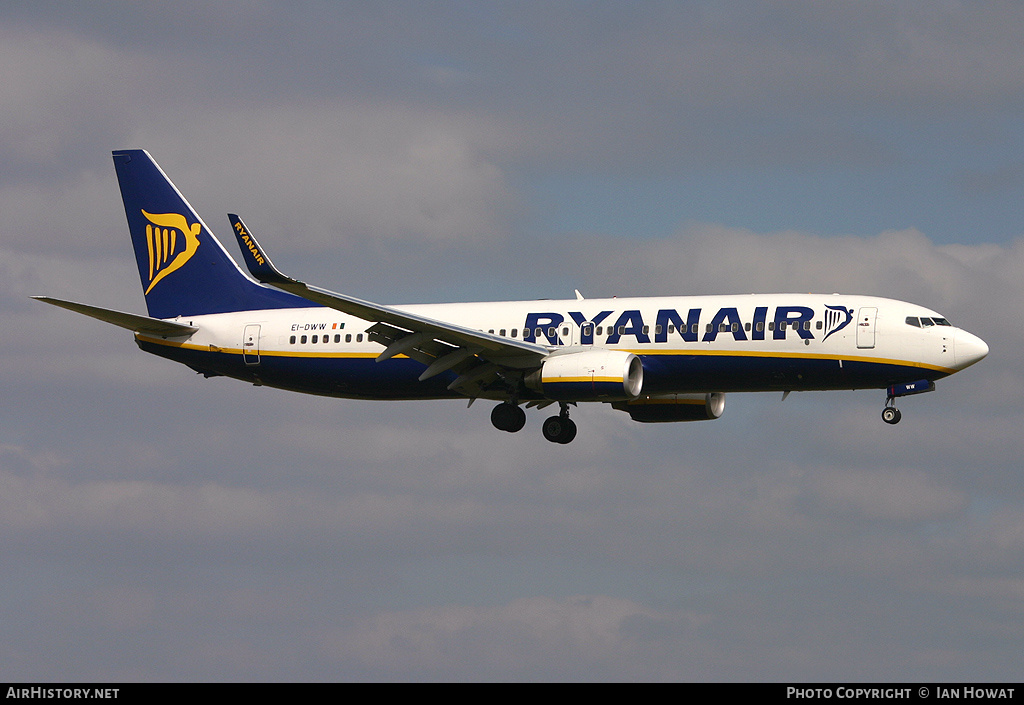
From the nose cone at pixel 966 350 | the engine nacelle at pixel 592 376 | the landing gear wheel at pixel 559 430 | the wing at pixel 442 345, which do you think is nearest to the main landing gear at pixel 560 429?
the landing gear wheel at pixel 559 430

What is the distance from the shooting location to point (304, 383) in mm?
55219

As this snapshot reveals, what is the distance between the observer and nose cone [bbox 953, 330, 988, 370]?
4750 centimetres

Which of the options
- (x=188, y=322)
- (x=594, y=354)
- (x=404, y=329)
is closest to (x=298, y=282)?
(x=404, y=329)

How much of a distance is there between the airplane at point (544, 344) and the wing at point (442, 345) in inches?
2.8

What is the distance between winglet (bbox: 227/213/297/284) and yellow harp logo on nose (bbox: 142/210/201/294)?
11.9 m

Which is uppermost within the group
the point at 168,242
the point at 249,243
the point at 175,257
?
the point at 168,242

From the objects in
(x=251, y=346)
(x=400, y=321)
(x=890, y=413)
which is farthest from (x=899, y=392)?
(x=251, y=346)

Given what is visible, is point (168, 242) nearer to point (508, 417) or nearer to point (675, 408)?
point (508, 417)

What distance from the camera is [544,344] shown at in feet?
168

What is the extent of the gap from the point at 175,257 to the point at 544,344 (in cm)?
1739

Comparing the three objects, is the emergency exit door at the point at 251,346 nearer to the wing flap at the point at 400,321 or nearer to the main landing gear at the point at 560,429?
the wing flap at the point at 400,321

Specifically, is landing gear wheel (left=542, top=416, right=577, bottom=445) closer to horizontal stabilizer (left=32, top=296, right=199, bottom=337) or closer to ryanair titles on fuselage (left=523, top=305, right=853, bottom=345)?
ryanair titles on fuselage (left=523, top=305, right=853, bottom=345)

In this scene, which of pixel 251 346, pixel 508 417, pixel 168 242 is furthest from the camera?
pixel 168 242
